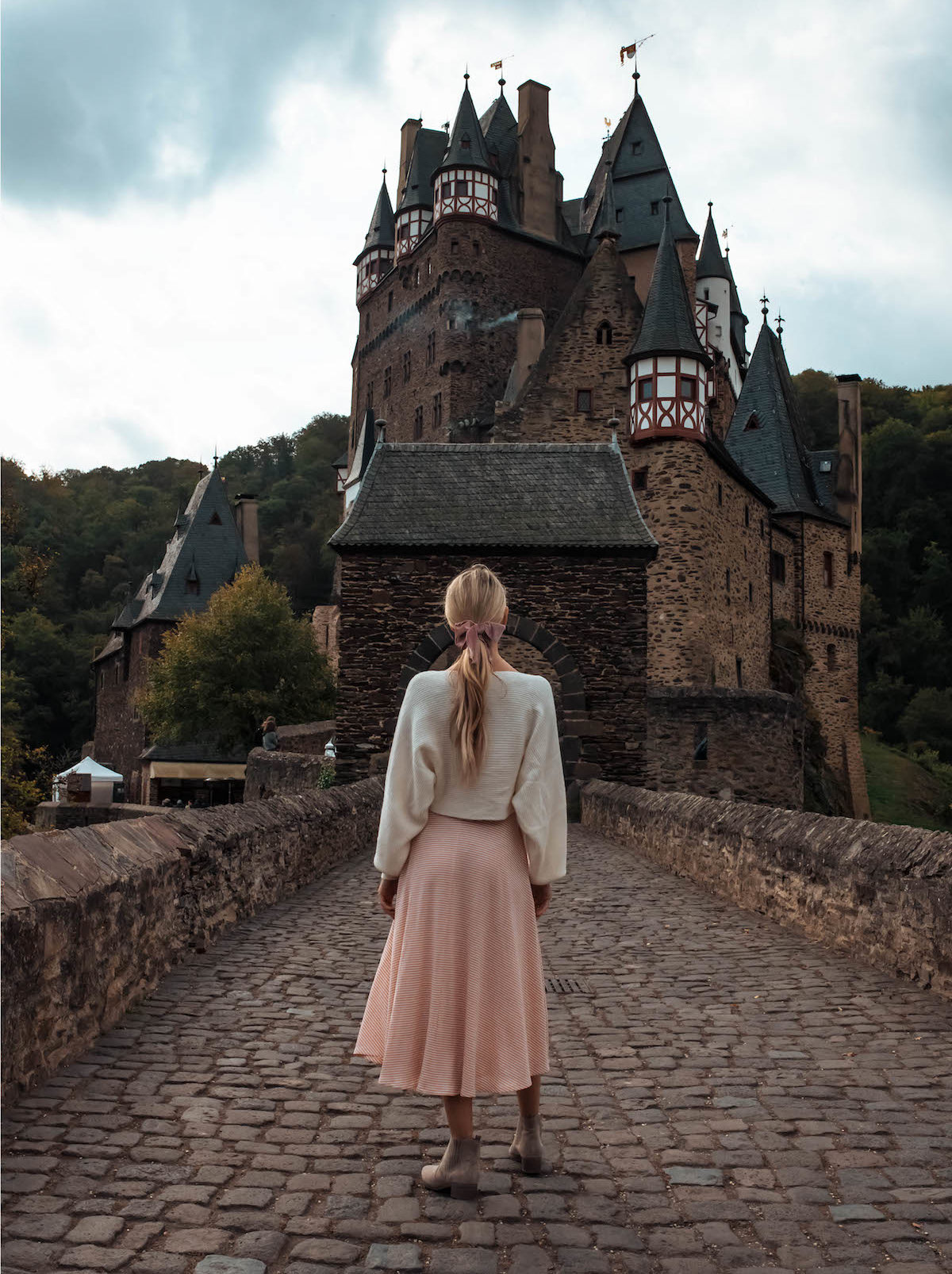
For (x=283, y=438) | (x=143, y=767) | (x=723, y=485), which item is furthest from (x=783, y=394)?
(x=283, y=438)

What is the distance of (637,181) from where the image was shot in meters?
51.5

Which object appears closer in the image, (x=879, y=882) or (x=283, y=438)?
(x=879, y=882)

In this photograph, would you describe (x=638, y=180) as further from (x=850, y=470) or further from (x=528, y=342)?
(x=850, y=470)

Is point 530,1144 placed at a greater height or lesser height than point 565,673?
lesser

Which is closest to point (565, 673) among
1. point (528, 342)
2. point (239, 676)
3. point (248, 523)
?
point (239, 676)

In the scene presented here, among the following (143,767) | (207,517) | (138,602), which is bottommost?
(143,767)

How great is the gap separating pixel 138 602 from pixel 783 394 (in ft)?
97.9

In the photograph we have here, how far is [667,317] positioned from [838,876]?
106ft

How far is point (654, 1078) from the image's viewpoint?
4.51 meters

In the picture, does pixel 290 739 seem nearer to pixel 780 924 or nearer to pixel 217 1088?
pixel 780 924

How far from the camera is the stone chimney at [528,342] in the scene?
1742 inches

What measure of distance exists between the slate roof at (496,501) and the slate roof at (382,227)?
4001 centimetres

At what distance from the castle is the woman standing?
15.9 meters

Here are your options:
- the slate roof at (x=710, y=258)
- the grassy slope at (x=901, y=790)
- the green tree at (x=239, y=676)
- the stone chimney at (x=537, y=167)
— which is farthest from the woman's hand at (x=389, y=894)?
the slate roof at (x=710, y=258)
